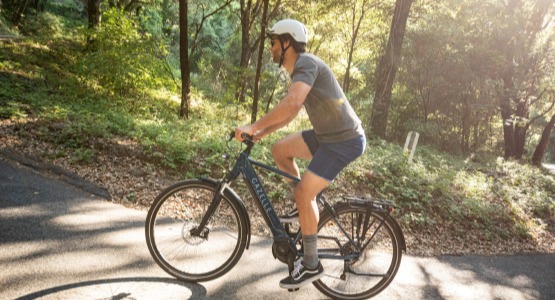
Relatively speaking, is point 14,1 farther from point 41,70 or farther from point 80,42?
point 41,70

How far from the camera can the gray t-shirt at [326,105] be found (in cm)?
295

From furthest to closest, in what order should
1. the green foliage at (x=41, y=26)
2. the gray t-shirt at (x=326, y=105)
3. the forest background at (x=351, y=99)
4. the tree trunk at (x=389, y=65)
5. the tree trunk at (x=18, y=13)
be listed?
the tree trunk at (x=18, y=13) < the green foliage at (x=41, y=26) < the tree trunk at (x=389, y=65) < the forest background at (x=351, y=99) < the gray t-shirt at (x=326, y=105)

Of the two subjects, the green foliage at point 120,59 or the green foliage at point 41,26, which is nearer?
the green foliage at point 120,59

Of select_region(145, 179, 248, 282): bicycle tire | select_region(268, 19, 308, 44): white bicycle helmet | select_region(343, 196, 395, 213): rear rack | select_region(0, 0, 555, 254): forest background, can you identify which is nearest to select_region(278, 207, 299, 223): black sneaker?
select_region(145, 179, 248, 282): bicycle tire

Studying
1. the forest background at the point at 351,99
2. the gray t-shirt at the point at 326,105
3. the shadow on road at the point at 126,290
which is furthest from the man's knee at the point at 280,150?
the forest background at the point at 351,99

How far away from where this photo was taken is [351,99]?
869 inches

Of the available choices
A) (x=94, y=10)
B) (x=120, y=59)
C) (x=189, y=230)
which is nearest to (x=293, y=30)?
(x=189, y=230)

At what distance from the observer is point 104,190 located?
509 cm

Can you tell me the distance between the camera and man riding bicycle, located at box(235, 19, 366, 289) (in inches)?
115

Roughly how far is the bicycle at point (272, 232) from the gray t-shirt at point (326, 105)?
1.95ft

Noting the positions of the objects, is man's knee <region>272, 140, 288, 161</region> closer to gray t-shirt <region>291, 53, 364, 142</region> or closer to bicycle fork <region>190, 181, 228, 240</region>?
gray t-shirt <region>291, 53, 364, 142</region>

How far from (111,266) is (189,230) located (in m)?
0.79

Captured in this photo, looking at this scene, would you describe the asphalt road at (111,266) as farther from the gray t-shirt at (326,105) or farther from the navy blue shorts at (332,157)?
the gray t-shirt at (326,105)

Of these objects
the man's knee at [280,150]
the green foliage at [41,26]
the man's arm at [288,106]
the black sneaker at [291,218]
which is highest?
the green foliage at [41,26]
